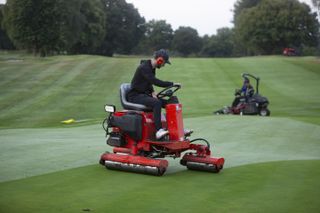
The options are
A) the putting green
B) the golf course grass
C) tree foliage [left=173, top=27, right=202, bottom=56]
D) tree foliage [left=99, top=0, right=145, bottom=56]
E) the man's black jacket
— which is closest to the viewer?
the golf course grass

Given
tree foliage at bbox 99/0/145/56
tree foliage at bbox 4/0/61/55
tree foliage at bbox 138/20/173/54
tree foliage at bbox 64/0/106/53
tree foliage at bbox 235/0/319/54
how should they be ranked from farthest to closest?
tree foliage at bbox 138/20/173/54 → tree foliage at bbox 99/0/145/56 → tree foliage at bbox 235/0/319/54 → tree foliage at bbox 64/0/106/53 → tree foliage at bbox 4/0/61/55

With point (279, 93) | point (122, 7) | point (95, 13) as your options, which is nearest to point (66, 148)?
point (279, 93)

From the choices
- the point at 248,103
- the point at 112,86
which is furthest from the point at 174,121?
the point at 112,86

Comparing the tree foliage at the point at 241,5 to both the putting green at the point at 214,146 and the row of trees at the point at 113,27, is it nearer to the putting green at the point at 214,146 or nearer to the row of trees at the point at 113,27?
the row of trees at the point at 113,27

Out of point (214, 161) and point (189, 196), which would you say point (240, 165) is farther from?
point (189, 196)

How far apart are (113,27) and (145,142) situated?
106151 mm

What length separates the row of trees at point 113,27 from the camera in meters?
70.5

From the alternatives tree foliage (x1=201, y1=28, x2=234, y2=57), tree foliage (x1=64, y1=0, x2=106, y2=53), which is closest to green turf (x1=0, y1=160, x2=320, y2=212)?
tree foliage (x1=64, y1=0, x2=106, y2=53)

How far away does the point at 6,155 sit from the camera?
1158cm

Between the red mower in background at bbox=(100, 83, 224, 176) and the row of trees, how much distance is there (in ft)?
202

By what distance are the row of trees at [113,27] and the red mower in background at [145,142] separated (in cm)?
6169

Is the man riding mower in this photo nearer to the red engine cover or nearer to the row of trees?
the red engine cover

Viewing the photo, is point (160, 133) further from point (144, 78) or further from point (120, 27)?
point (120, 27)

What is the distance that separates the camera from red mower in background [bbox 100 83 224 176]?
1024cm
